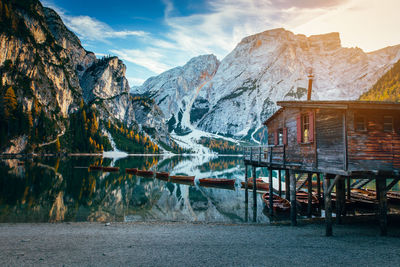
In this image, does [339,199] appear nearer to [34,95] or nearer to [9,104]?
[9,104]

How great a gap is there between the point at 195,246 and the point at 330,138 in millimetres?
10764

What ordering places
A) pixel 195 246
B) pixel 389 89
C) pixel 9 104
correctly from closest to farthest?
pixel 195 246 → pixel 9 104 → pixel 389 89

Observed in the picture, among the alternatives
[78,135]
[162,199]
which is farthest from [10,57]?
[162,199]

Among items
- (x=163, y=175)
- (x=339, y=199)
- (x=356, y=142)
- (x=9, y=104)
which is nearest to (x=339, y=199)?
(x=339, y=199)

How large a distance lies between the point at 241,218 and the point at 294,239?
408 inches

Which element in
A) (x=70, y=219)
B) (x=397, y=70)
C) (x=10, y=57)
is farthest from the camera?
(x=397, y=70)

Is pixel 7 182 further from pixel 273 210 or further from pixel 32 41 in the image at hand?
pixel 32 41

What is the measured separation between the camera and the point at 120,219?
22.6m

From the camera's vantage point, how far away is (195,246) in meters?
12.5

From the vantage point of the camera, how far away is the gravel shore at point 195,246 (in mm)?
10383

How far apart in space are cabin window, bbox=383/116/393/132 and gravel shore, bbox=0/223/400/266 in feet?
20.9

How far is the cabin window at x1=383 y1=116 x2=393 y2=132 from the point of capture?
48.8ft

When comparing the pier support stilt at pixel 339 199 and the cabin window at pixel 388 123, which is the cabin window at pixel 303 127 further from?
the pier support stilt at pixel 339 199

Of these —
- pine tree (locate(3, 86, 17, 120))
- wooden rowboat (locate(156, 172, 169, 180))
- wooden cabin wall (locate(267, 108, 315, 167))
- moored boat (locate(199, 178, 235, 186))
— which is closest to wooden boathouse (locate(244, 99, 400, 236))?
wooden cabin wall (locate(267, 108, 315, 167))
